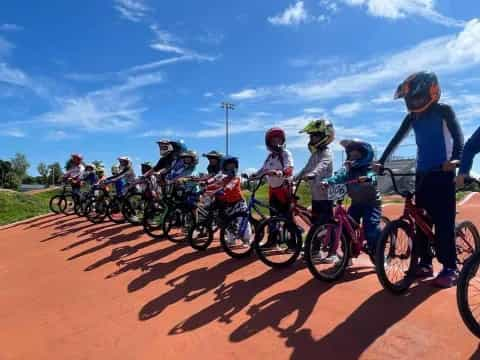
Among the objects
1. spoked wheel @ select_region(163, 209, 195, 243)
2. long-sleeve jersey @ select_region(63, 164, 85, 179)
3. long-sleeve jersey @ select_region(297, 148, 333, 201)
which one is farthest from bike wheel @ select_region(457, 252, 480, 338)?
long-sleeve jersey @ select_region(63, 164, 85, 179)

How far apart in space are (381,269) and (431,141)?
1420 mm

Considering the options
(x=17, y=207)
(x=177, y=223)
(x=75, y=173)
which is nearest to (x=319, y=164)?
(x=177, y=223)

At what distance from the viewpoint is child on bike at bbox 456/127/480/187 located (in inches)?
114

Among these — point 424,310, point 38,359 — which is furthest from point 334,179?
point 38,359

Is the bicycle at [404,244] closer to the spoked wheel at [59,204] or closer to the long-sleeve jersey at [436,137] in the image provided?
the long-sleeve jersey at [436,137]

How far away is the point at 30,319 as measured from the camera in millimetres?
4117

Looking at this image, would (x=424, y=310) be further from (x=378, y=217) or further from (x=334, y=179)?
(x=334, y=179)

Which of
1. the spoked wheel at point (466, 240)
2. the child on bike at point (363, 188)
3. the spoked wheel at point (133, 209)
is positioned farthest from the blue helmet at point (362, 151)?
the spoked wheel at point (133, 209)

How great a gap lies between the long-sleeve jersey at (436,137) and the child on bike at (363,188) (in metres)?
0.62

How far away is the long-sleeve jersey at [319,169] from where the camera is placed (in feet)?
16.2

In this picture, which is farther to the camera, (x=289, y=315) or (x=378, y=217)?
(x=378, y=217)

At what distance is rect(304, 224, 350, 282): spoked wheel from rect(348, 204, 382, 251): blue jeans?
31 cm

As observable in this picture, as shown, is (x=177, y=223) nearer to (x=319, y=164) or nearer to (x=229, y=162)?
(x=229, y=162)

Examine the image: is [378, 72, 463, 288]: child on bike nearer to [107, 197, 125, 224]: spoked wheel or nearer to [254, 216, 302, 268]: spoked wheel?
[254, 216, 302, 268]: spoked wheel
